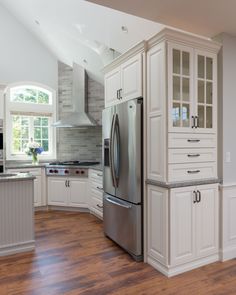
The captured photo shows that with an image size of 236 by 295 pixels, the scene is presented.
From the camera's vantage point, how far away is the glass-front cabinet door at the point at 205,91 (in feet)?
8.82

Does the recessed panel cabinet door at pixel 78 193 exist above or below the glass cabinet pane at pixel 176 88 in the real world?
below

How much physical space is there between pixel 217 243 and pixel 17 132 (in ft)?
15.2

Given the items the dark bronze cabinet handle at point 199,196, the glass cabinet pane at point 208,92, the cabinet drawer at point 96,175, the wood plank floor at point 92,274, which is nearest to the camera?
the wood plank floor at point 92,274

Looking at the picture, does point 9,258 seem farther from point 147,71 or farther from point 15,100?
point 15,100

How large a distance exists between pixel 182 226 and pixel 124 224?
753mm

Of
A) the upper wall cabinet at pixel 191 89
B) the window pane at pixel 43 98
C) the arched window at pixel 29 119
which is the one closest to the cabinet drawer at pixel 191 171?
the upper wall cabinet at pixel 191 89

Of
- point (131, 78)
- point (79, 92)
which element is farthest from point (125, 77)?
point (79, 92)

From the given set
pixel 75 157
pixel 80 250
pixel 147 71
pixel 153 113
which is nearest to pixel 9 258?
pixel 80 250

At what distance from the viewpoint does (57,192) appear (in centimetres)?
502

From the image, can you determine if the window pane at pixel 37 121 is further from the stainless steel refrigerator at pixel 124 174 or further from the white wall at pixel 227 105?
the white wall at pixel 227 105

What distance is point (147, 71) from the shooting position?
2.74 meters

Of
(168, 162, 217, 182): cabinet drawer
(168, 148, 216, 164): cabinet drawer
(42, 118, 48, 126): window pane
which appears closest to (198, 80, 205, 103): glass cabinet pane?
(168, 148, 216, 164): cabinet drawer

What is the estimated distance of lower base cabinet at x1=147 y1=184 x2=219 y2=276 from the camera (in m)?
2.50

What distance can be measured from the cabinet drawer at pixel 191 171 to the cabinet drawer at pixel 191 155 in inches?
1.7
